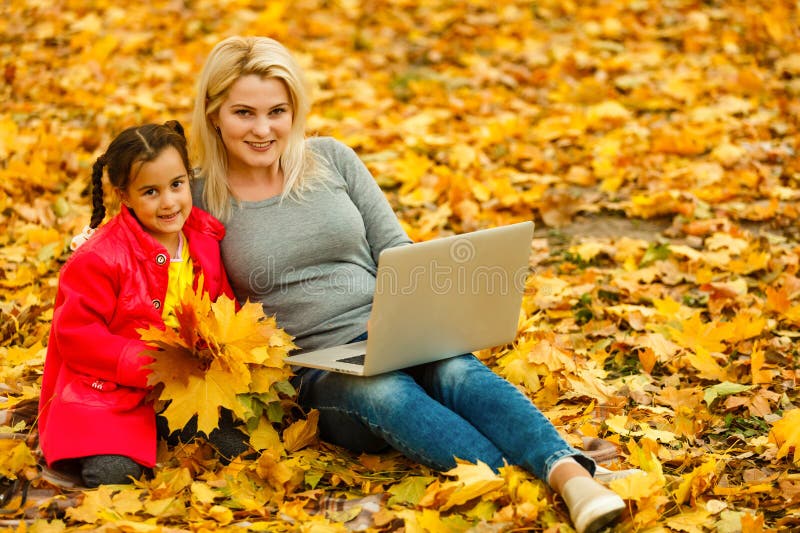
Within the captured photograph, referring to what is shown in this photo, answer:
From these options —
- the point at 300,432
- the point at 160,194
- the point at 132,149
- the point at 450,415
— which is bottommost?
the point at 300,432

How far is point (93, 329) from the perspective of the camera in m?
2.50

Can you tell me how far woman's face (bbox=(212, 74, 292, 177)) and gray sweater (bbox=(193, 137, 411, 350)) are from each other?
164 mm

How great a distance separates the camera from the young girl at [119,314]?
8.20 ft

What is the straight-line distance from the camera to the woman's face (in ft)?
9.47

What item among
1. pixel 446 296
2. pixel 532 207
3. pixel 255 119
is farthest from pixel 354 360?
pixel 532 207

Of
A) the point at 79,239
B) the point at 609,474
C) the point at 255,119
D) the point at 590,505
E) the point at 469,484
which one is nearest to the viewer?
the point at 590,505

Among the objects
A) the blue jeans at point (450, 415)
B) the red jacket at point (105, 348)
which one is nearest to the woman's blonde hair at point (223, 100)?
the red jacket at point (105, 348)

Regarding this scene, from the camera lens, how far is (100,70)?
20.7ft

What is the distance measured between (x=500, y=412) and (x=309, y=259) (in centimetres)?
87

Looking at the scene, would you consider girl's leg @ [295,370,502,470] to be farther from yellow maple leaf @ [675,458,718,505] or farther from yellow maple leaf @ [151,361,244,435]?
yellow maple leaf @ [675,458,718,505]

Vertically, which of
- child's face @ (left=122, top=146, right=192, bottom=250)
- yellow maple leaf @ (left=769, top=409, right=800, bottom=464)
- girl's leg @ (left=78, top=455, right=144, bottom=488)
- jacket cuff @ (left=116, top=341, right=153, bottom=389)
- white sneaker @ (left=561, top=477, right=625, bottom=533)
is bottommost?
yellow maple leaf @ (left=769, top=409, right=800, bottom=464)

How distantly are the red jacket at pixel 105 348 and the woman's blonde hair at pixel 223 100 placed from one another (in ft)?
1.27

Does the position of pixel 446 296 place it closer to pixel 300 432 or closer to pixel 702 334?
pixel 300 432

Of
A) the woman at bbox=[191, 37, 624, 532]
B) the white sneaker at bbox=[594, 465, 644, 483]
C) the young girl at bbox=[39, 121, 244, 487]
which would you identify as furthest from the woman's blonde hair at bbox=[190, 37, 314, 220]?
the white sneaker at bbox=[594, 465, 644, 483]
